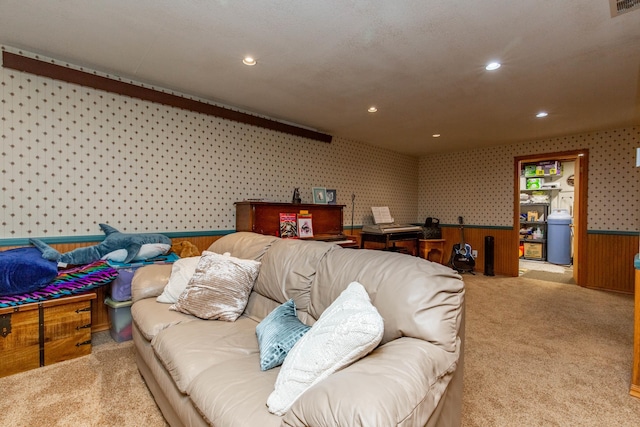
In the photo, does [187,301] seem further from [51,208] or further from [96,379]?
[51,208]

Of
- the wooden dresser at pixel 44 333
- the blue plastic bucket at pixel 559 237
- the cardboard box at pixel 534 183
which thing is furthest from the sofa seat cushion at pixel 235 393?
the cardboard box at pixel 534 183

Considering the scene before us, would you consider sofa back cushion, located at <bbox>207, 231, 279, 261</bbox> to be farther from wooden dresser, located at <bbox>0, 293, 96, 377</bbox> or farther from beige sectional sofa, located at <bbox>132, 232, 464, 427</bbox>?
wooden dresser, located at <bbox>0, 293, 96, 377</bbox>

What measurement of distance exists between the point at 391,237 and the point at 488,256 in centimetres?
184

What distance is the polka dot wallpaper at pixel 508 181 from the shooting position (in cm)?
416

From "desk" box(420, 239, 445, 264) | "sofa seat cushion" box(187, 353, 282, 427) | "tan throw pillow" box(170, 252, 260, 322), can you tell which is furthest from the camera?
"desk" box(420, 239, 445, 264)

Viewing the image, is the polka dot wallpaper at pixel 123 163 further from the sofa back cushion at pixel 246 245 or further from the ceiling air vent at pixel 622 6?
the ceiling air vent at pixel 622 6

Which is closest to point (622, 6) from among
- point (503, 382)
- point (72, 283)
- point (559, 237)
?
point (503, 382)

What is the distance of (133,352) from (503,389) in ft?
8.52

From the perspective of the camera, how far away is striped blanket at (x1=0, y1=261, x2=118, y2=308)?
2.03 meters

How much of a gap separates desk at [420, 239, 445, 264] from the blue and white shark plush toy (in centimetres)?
420

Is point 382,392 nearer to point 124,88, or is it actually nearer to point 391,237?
point 124,88

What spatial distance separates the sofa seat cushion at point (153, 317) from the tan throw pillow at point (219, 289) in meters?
0.05

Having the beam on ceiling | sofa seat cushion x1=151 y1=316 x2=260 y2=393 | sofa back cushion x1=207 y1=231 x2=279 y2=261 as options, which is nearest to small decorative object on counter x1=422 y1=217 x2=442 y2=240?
the beam on ceiling

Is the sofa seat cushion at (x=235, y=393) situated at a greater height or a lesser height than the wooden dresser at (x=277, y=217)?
lesser
